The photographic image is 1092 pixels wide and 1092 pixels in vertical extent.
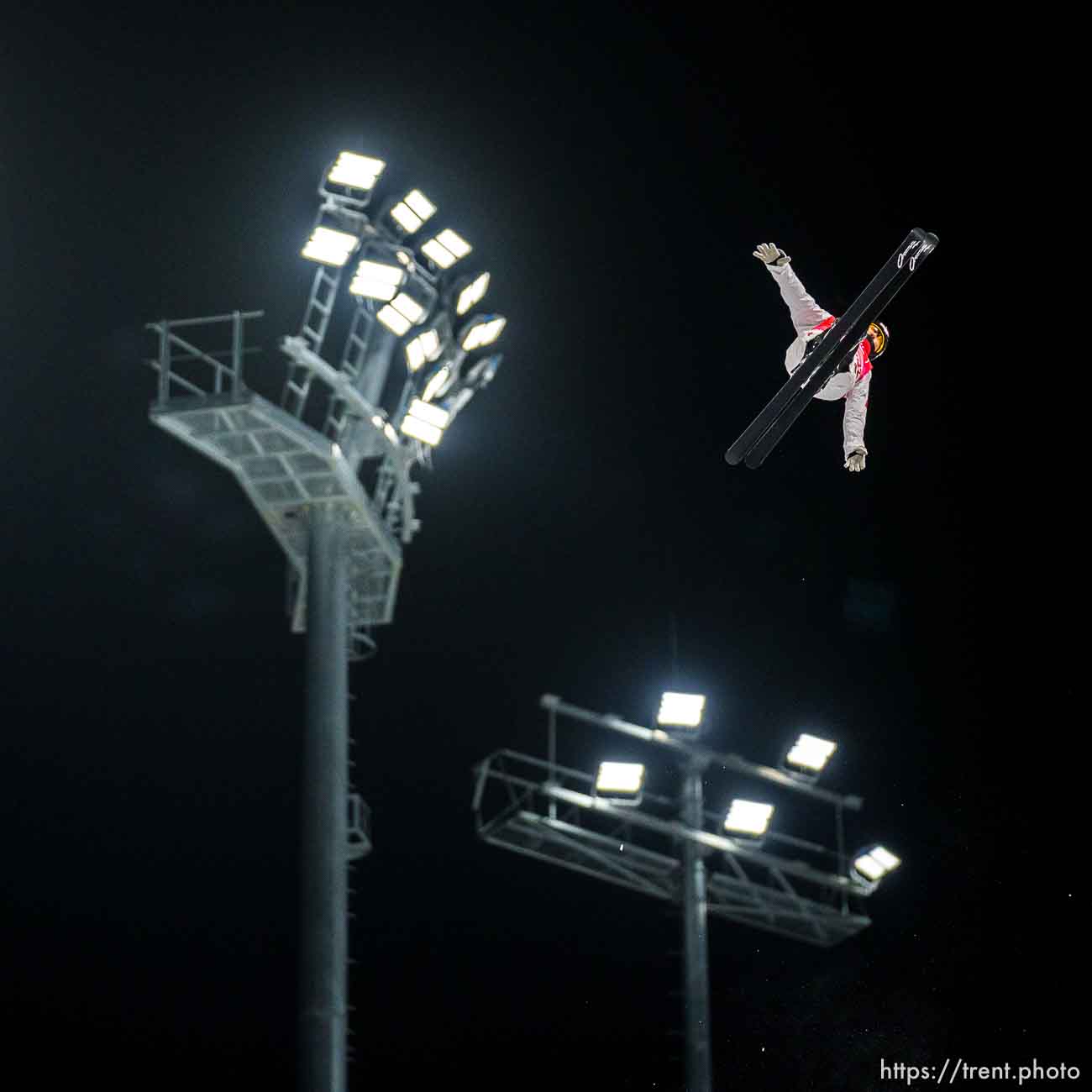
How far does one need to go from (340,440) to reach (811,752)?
781 centimetres

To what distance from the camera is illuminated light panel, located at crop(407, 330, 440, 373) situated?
2439cm

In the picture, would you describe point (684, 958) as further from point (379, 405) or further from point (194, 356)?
point (194, 356)

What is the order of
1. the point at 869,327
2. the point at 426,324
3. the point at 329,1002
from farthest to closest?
the point at 426,324 < the point at 329,1002 < the point at 869,327

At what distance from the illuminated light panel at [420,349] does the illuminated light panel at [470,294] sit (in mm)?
663

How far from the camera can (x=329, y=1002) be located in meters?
20.3

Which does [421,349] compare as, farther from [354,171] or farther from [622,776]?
[622,776]

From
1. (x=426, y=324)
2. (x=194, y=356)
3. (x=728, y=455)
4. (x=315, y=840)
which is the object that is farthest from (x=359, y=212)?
(x=728, y=455)

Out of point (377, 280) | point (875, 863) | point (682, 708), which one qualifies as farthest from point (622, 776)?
point (377, 280)

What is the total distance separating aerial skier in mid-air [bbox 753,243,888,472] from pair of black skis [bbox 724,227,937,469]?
5.5 inches

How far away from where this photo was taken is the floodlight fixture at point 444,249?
24.8 meters

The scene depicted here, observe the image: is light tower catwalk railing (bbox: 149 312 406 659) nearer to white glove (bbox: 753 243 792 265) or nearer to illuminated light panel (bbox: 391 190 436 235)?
illuminated light panel (bbox: 391 190 436 235)

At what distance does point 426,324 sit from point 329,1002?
907 centimetres

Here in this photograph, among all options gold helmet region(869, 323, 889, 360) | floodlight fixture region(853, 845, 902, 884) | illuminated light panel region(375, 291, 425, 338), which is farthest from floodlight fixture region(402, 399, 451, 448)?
gold helmet region(869, 323, 889, 360)

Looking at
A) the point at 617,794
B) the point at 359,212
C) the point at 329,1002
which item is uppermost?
the point at 359,212
